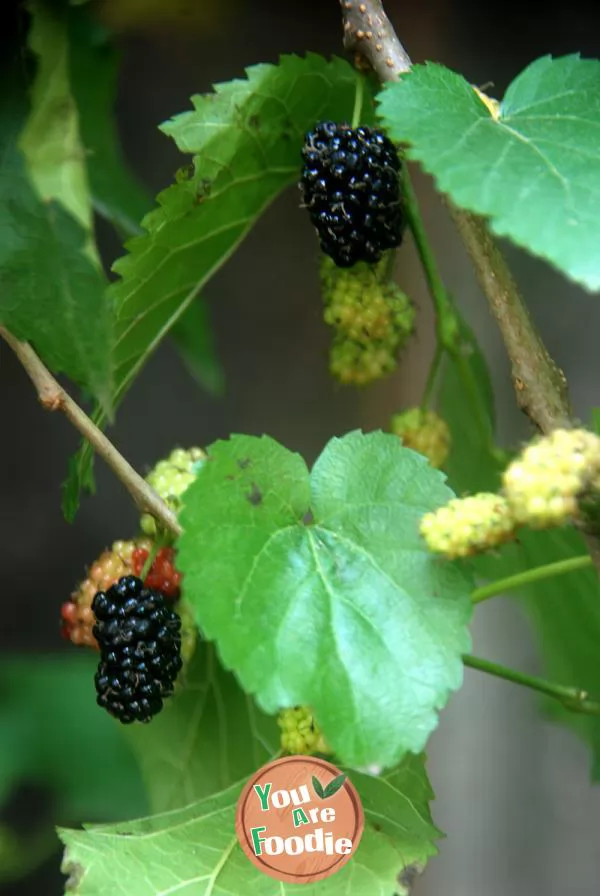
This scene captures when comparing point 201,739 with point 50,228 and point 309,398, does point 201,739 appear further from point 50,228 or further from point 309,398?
point 309,398

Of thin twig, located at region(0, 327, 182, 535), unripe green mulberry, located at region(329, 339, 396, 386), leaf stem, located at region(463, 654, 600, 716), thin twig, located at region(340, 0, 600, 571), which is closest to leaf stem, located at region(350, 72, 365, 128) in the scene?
thin twig, located at region(340, 0, 600, 571)

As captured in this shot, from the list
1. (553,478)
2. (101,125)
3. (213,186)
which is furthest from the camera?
(101,125)

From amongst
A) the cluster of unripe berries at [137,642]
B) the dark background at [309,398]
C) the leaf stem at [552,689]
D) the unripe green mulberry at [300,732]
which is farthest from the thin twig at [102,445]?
the dark background at [309,398]

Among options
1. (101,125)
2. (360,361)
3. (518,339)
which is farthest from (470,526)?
(101,125)

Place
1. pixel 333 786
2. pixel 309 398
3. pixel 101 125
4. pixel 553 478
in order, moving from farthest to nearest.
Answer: pixel 309 398
pixel 101 125
pixel 333 786
pixel 553 478

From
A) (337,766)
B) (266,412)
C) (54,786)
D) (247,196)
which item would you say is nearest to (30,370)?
(247,196)

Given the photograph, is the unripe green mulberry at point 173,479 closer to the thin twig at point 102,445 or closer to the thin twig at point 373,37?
the thin twig at point 102,445
